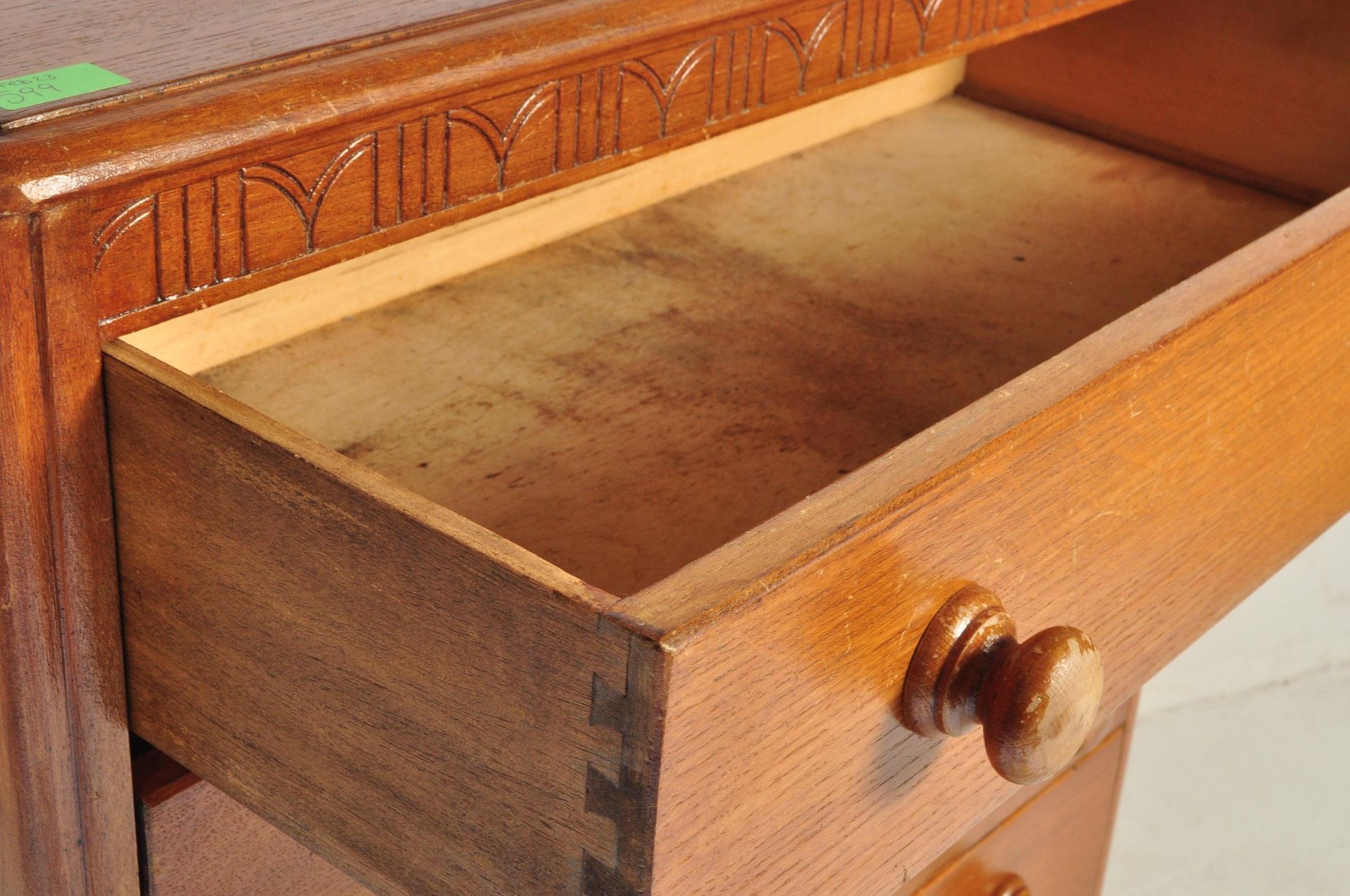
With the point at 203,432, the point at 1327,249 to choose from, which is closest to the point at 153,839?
the point at 203,432

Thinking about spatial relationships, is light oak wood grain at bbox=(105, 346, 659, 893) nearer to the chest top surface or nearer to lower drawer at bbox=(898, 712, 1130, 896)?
the chest top surface

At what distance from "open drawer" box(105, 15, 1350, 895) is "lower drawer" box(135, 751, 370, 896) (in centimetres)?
4

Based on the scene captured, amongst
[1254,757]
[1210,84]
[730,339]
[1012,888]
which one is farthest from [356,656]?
[1254,757]

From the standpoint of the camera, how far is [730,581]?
0.43 meters

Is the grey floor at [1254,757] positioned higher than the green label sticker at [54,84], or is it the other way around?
the green label sticker at [54,84]

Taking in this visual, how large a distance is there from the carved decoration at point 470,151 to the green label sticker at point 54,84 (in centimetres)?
4

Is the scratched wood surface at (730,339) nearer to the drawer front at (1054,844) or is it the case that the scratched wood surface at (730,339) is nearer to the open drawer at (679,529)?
the open drawer at (679,529)

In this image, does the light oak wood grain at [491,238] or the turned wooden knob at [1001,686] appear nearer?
the turned wooden knob at [1001,686]

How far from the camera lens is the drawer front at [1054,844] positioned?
0.93m

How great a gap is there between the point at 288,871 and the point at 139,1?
0.37 metres

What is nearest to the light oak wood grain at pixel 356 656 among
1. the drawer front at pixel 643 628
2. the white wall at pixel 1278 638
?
the drawer front at pixel 643 628

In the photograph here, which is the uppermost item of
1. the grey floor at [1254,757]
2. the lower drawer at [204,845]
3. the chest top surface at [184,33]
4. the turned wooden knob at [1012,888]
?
the chest top surface at [184,33]

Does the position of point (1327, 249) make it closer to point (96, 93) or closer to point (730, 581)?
point (730, 581)

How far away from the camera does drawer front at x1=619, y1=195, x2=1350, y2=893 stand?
44 cm
